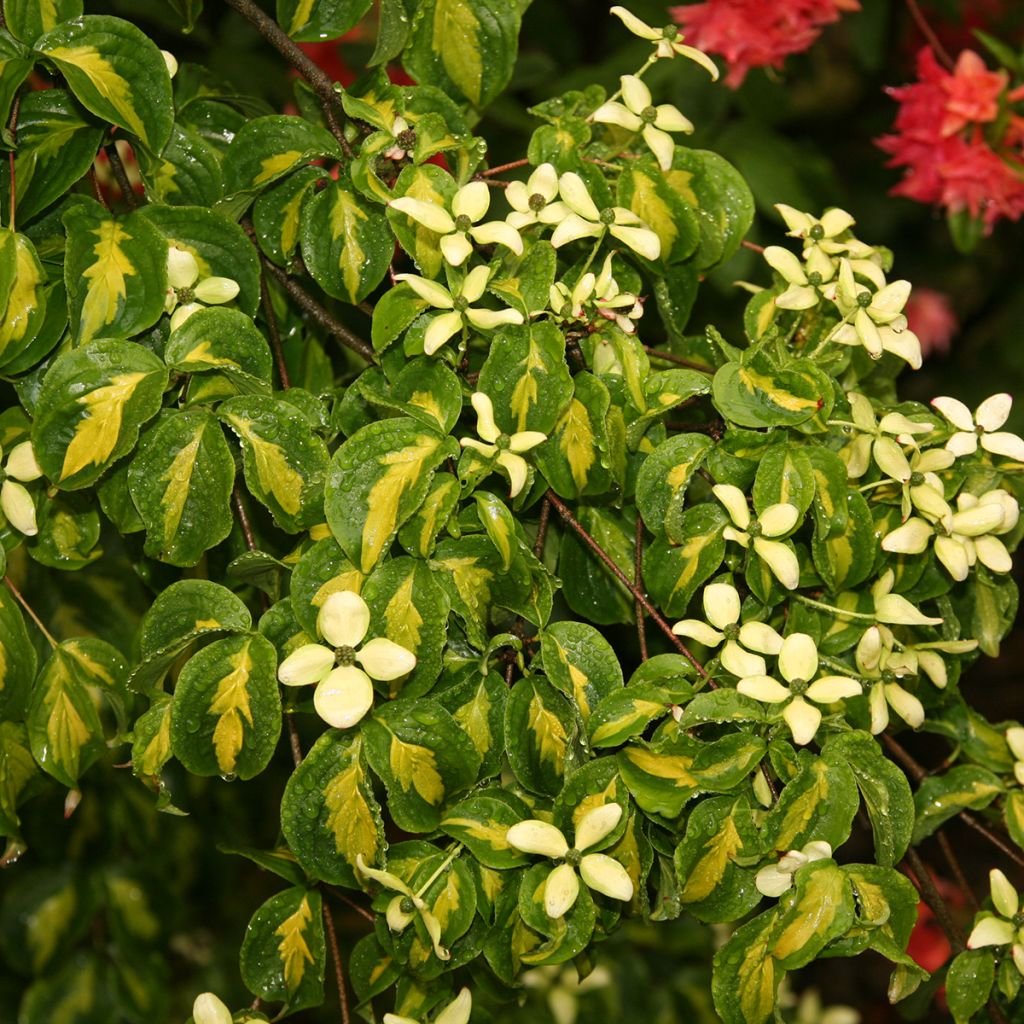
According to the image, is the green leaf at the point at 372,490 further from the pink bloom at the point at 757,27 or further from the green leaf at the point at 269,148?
the pink bloom at the point at 757,27

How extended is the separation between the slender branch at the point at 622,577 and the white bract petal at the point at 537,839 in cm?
10

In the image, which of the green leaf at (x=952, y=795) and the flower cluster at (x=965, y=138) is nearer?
the green leaf at (x=952, y=795)

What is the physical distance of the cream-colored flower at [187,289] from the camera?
23.7 inches

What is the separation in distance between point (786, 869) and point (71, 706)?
370 mm

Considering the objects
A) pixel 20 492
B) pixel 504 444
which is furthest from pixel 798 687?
pixel 20 492

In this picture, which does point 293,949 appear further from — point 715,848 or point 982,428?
point 982,428

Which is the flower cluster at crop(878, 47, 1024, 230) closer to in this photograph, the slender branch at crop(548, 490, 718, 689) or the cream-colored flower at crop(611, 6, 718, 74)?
the cream-colored flower at crop(611, 6, 718, 74)

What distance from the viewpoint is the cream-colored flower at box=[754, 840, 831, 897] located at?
0.55 meters

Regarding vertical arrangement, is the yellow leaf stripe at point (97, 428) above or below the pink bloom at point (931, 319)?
above

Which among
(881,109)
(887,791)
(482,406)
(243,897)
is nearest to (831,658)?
(887,791)

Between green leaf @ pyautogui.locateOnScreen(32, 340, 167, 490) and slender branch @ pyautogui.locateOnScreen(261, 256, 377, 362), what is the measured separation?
0.40 ft

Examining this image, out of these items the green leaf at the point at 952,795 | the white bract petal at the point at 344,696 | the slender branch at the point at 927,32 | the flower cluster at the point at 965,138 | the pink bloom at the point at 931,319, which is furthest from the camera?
the pink bloom at the point at 931,319

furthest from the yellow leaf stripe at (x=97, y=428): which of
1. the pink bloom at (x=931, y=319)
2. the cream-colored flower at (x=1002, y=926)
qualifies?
the pink bloom at (x=931, y=319)

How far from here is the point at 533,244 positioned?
62 centimetres
